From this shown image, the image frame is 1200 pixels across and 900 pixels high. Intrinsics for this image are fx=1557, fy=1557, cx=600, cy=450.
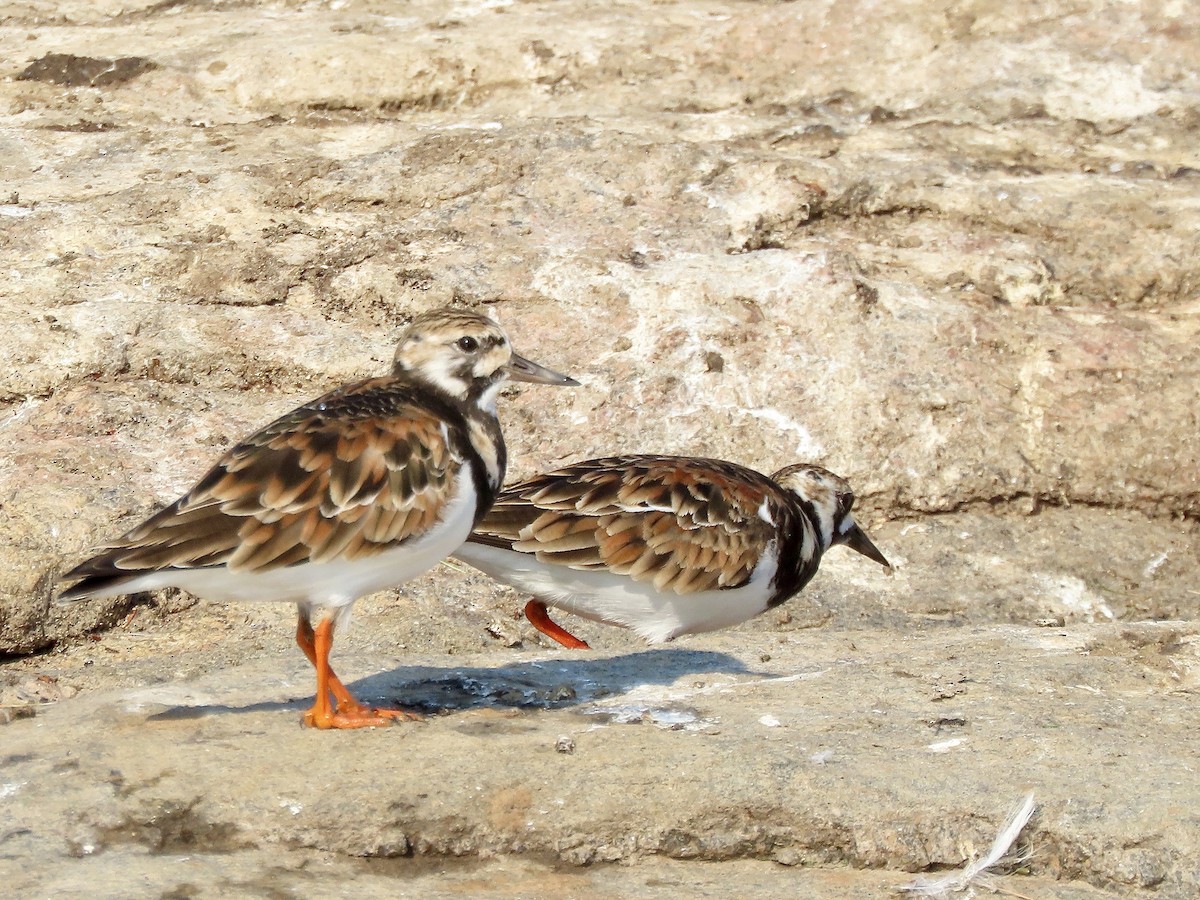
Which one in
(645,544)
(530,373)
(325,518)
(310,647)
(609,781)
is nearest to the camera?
(609,781)

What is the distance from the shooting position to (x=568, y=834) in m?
4.20

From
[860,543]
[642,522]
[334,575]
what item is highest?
[334,575]

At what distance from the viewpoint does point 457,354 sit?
5371 millimetres

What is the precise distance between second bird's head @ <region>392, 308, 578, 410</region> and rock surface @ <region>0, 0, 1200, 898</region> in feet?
3.44

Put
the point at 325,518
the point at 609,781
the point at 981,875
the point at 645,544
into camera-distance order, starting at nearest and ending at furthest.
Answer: the point at 981,875 → the point at 609,781 → the point at 325,518 → the point at 645,544

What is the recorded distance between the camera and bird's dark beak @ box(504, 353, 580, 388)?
5.55 m

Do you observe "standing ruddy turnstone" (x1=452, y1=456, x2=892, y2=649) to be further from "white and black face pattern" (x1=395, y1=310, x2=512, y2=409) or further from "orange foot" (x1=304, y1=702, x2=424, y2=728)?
"orange foot" (x1=304, y1=702, x2=424, y2=728)

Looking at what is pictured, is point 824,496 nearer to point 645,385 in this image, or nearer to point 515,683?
point 645,385

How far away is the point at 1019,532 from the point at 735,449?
1532 mm

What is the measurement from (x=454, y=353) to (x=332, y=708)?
4.22 ft

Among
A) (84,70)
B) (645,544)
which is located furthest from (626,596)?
(84,70)

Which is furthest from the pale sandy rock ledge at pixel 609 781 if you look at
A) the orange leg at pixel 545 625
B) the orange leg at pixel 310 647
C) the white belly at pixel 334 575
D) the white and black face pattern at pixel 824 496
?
the white and black face pattern at pixel 824 496

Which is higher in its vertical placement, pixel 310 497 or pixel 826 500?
pixel 310 497

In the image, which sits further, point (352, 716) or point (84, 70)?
point (84, 70)
